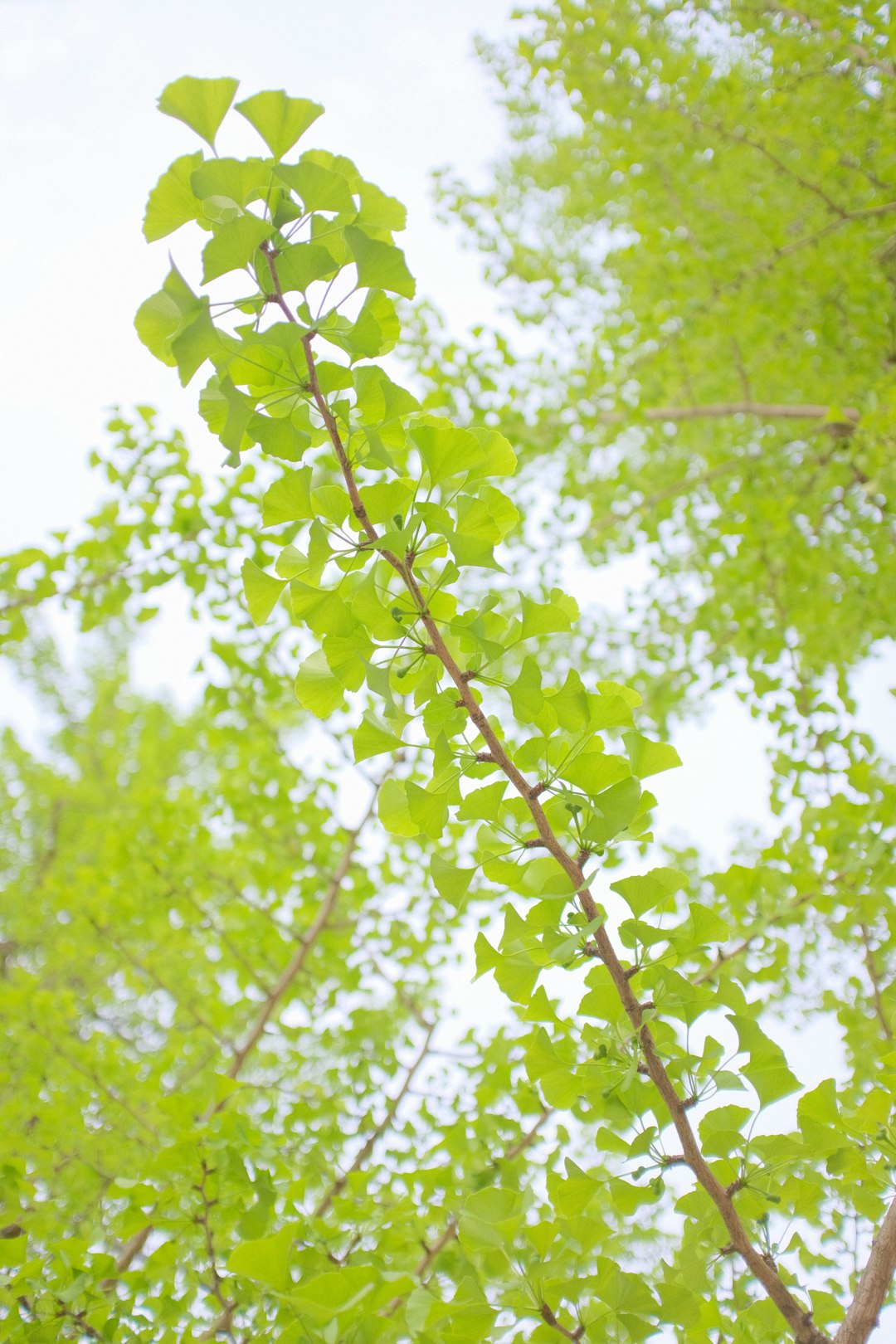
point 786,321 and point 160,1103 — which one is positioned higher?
point 786,321

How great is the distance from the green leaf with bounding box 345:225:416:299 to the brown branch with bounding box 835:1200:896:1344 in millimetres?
734

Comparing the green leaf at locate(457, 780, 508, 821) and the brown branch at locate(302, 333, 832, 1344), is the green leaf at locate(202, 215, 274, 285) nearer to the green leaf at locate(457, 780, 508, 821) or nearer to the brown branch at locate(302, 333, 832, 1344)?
the brown branch at locate(302, 333, 832, 1344)

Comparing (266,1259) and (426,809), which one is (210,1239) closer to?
(266,1259)

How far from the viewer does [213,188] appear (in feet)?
1.72

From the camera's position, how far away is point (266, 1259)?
53cm

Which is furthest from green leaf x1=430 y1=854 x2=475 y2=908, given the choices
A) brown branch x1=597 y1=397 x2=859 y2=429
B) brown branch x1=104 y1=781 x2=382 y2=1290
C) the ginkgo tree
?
brown branch x1=597 y1=397 x2=859 y2=429

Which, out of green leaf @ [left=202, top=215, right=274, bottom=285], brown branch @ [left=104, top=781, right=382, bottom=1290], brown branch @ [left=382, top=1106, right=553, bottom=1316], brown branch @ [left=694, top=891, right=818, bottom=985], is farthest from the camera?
brown branch @ [left=104, top=781, right=382, bottom=1290]

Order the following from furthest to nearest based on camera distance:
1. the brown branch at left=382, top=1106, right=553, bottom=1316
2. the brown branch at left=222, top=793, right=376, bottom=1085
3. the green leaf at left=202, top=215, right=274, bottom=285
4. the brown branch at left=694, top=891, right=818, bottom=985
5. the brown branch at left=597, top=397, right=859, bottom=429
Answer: the brown branch at left=597, top=397, right=859, bottom=429, the brown branch at left=222, top=793, right=376, bottom=1085, the brown branch at left=694, top=891, right=818, bottom=985, the brown branch at left=382, top=1106, right=553, bottom=1316, the green leaf at left=202, top=215, right=274, bottom=285

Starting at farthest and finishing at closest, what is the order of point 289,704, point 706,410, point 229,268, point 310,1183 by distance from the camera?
point 289,704 < point 706,410 < point 310,1183 < point 229,268

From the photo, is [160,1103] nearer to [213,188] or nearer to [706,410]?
[213,188]

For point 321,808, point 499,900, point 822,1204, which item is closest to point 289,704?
point 321,808

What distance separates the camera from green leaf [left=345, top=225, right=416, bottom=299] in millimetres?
537

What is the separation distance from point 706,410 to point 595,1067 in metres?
1.65

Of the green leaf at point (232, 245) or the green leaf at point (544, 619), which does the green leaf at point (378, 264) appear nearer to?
the green leaf at point (232, 245)
